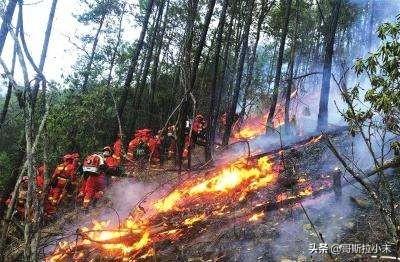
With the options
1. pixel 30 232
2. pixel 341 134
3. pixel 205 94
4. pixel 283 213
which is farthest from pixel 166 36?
pixel 30 232

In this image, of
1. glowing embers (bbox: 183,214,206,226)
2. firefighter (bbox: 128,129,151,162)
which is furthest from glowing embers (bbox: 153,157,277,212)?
firefighter (bbox: 128,129,151,162)

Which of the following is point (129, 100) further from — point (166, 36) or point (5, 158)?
point (5, 158)

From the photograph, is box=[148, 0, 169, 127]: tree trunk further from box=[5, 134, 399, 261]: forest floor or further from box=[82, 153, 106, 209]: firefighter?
box=[5, 134, 399, 261]: forest floor

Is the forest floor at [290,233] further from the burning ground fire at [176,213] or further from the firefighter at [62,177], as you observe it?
the firefighter at [62,177]

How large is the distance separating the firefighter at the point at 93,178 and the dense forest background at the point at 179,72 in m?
1.35

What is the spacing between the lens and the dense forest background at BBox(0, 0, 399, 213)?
545 inches

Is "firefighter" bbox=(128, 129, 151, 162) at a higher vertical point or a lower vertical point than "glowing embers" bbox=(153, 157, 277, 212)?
higher

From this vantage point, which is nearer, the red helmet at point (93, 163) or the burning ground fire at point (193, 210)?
the burning ground fire at point (193, 210)

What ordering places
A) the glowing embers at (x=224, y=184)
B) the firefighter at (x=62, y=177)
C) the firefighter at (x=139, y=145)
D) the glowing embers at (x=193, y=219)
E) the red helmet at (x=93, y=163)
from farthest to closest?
Result: the firefighter at (x=139, y=145) → the firefighter at (x=62, y=177) → the red helmet at (x=93, y=163) → the glowing embers at (x=224, y=184) → the glowing embers at (x=193, y=219)

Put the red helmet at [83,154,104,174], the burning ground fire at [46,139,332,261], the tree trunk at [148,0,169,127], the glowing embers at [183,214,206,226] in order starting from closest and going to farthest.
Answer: the burning ground fire at [46,139,332,261], the glowing embers at [183,214,206,226], the red helmet at [83,154,104,174], the tree trunk at [148,0,169,127]

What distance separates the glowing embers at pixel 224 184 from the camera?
9.48 m

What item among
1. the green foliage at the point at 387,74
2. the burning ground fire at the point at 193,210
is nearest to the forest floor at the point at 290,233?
the burning ground fire at the point at 193,210

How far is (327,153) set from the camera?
10531 mm

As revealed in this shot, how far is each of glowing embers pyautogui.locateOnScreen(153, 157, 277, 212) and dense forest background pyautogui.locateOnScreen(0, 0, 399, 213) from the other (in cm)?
187
